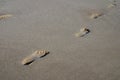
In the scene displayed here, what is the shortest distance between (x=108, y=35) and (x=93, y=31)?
0.67ft

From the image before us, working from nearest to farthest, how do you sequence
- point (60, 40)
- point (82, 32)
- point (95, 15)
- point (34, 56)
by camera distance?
point (34, 56) < point (60, 40) < point (82, 32) < point (95, 15)

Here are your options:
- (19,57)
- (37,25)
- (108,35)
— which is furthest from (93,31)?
(19,57)

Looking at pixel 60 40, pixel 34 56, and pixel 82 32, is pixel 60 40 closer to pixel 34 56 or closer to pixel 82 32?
pixel 82 32

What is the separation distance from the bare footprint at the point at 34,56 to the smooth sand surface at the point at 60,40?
52 mm

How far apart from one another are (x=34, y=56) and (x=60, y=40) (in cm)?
44

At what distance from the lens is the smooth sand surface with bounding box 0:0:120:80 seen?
2244mm

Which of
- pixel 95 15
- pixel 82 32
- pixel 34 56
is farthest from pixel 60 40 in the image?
pixel 95 15

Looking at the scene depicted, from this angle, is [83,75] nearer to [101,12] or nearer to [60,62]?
[60,62]

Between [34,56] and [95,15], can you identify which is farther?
[95,15]

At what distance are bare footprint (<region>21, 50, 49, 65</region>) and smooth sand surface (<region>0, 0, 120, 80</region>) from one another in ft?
0.17

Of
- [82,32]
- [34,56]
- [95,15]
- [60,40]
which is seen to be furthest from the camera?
[95,15]

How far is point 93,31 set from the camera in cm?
297

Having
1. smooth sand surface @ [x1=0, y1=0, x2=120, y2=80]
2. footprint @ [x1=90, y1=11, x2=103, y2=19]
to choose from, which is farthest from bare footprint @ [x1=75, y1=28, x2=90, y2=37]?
footprint @ [x1=90, y1=11, x2=103, y2=19]

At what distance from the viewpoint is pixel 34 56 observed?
2484 millimetres
